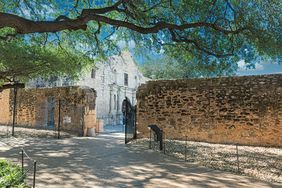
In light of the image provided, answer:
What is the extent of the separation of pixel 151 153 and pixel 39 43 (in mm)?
7612

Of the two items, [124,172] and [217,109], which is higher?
[217,109]

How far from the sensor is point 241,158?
9156 mm

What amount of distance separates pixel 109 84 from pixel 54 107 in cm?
1248

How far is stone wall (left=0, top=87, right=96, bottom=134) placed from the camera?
1722cm

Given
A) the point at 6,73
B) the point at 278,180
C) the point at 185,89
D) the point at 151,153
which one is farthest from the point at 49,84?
the point at 278,180

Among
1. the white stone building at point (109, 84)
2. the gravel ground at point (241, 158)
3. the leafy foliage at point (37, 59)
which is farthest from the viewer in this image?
the white stone building at point (109, 84)

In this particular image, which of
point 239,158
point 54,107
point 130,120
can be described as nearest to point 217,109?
point 239,158

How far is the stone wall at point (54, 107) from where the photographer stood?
1722 cm

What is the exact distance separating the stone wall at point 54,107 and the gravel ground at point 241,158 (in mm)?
6463

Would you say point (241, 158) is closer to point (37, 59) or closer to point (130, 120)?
point (130, 120)

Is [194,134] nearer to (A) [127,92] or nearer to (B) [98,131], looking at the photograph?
(B) [98,131]

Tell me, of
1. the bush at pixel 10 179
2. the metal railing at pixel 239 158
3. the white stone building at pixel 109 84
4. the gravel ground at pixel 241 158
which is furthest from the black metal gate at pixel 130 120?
the white stone building at pixel 109 84

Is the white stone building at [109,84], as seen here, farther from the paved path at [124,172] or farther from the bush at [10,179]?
the bush at [10,179]

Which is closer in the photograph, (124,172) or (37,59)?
(124,172)
